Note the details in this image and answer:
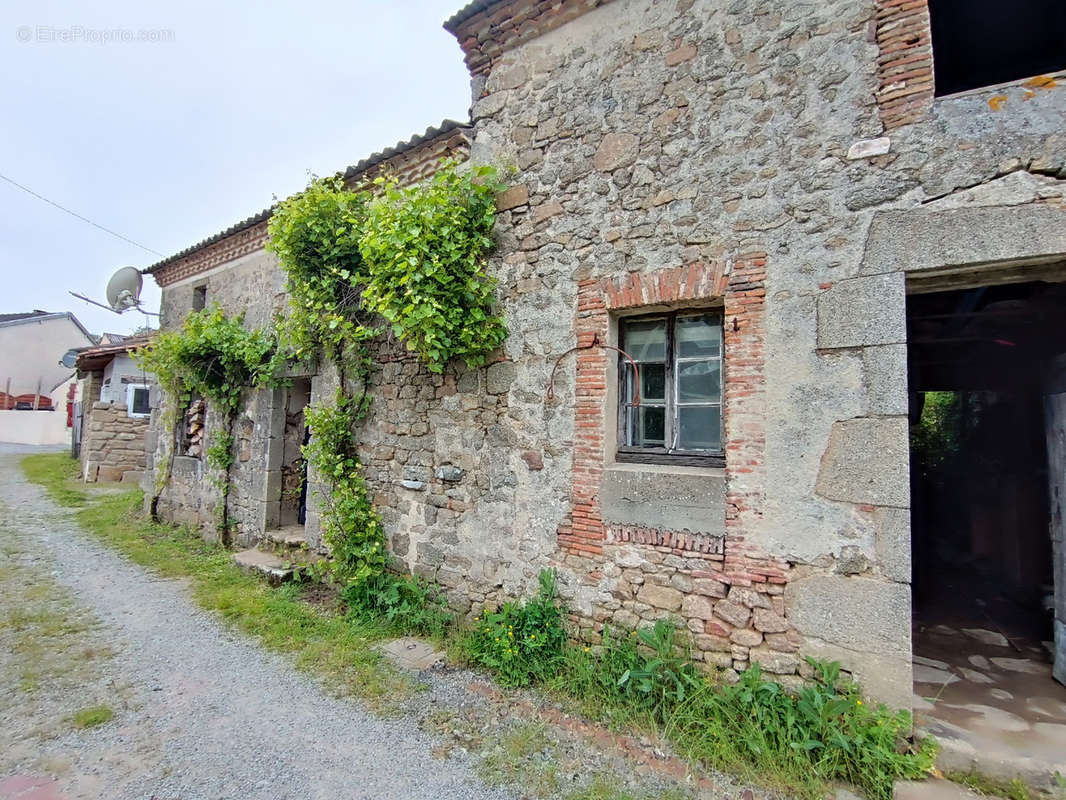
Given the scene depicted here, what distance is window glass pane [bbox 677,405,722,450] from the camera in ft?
12.4

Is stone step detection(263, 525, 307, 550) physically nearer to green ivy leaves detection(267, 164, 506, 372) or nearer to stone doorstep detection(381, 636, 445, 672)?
stone doorstep detection(381, 636, 445, 672)

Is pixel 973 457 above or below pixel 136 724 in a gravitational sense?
above

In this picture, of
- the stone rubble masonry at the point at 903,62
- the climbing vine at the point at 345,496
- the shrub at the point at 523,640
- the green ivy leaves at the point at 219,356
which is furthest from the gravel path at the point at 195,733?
the stone rubble masonry at the point at 903,62

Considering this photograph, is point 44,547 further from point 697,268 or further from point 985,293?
point 985,293

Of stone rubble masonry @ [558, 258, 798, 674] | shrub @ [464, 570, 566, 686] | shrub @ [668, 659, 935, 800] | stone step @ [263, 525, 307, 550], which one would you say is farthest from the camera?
stone step @ [263, 525, 307, 550]

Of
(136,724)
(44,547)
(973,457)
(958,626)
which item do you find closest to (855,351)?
(958,626)

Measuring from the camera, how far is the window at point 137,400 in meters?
14.4

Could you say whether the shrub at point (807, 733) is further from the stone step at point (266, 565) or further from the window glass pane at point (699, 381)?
the stone step at point (266, 565)

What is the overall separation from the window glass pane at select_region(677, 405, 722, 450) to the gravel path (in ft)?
8.23

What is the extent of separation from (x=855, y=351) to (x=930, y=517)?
706cm

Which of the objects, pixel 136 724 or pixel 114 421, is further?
pixel 114 421

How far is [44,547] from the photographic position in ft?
24.2

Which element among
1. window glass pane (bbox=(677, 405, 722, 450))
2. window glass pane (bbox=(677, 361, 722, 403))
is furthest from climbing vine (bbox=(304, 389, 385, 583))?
window glass pane (bbox=(677, 361, 722, 403))

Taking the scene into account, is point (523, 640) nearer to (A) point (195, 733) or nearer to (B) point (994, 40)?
(A) point (195, 733)
